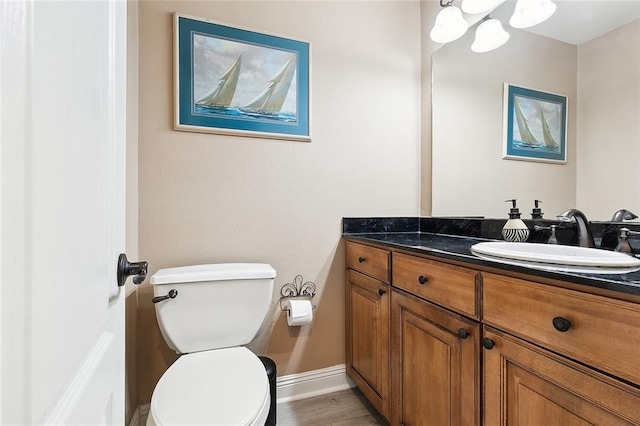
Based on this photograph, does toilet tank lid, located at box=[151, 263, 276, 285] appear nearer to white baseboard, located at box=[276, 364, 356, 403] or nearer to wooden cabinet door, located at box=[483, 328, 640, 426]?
white baseboard, located at box=[276, 364, 356, 403]

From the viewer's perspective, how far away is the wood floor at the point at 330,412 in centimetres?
152

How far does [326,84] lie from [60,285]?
170 centimetres

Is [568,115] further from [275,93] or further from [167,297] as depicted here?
[167,297]

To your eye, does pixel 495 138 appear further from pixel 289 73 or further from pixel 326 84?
pixel 289 73

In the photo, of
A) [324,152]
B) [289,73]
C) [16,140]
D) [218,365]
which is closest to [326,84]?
[289,73]

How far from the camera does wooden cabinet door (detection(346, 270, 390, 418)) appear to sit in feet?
4.58

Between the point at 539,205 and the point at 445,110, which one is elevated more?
the point at 445,110

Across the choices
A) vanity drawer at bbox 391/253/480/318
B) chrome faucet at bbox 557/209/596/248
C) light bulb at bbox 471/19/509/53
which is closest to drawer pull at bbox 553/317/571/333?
vanity drawer at bbox 391/253/480/318

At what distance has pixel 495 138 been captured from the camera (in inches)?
63.6

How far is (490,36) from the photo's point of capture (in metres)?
1.58

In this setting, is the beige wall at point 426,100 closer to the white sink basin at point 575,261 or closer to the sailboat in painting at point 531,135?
the sailboat in painting at point 531,135

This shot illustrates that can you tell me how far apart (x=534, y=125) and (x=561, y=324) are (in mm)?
1103

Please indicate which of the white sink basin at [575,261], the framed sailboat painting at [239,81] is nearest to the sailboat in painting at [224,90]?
the framed sailboat painting at [239,81]

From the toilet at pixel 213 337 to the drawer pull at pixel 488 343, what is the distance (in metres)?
0.71
